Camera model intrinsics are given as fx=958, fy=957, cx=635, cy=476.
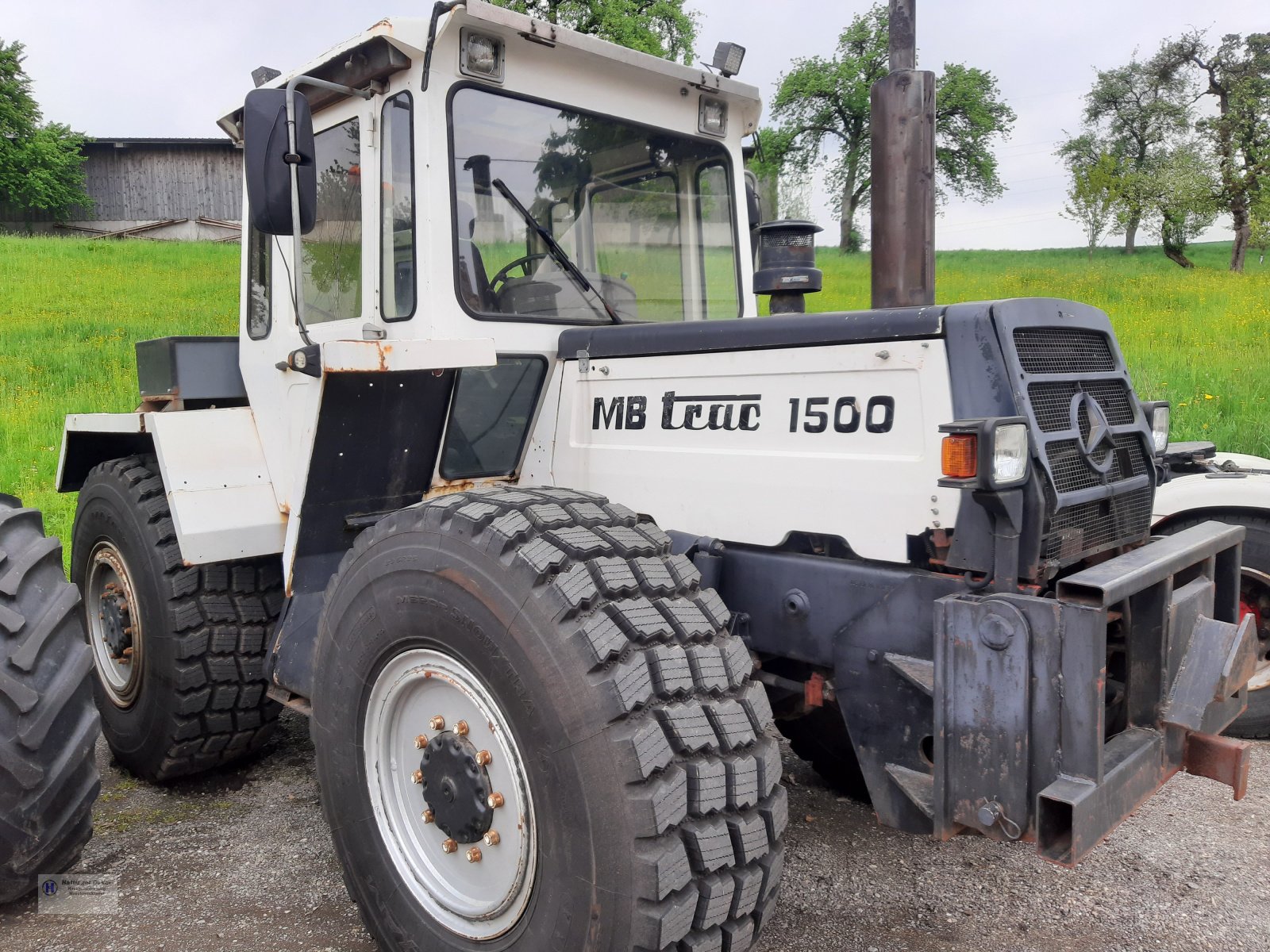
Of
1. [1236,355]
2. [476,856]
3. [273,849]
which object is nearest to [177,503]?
[273,849]

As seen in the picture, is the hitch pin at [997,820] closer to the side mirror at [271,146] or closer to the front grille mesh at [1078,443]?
the front grille mesh at [1078,443]

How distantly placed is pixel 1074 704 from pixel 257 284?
3.09 metres

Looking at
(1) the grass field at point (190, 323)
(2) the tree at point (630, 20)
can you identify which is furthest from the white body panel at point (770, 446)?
(2) the tree at point (630, 20)

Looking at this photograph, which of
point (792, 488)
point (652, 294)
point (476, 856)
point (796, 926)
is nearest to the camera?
point (476, 856)

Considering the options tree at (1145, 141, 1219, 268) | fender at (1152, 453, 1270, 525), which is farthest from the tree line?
fender at (1152, 453, 1270, 525)

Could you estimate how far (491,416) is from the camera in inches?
119

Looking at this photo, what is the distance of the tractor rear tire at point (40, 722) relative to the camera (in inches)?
104

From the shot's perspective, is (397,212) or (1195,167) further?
(1195,167)

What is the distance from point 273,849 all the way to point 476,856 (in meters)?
1.34

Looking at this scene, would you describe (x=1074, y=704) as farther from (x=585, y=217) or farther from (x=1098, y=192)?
(x=1098, y=192)

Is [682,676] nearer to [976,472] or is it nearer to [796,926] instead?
[976,472]

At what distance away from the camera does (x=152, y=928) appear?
2.74 meters

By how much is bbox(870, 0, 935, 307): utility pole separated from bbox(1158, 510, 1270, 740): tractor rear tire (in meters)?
1.75

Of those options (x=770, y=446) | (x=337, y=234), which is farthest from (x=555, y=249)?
(x=770, y=446)
